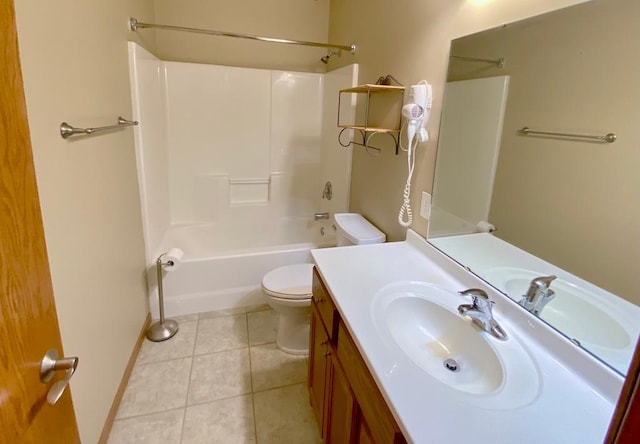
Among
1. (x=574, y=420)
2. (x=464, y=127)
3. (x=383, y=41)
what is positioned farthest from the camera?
(x=383, y=41)

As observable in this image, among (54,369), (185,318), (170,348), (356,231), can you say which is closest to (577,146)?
(356,231)

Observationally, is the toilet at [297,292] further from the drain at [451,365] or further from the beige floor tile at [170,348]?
the drain at [451,365]

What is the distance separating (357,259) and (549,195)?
0.73 metres

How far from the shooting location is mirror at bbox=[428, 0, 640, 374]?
0.84m

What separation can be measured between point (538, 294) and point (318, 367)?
36.2 inches

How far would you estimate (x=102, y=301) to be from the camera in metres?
1.52

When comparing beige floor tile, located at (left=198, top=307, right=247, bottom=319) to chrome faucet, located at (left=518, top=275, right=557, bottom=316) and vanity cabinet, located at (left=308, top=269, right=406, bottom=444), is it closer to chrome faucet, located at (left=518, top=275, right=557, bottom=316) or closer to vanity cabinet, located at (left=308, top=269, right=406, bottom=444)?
vanity cabinet, located at (left=308, top=269, right=406, bottom=444)

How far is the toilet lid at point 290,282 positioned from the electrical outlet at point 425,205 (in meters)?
0.81

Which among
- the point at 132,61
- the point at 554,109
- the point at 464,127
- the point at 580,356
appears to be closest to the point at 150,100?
the point at 132,61

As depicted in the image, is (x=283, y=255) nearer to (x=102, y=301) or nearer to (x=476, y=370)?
(x=102, y=301)

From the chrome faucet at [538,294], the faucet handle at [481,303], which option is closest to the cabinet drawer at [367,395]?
the faucet handle at [481,303]

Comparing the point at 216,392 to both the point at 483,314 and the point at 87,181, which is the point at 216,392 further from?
the point at 483,314

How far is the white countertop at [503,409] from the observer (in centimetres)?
72

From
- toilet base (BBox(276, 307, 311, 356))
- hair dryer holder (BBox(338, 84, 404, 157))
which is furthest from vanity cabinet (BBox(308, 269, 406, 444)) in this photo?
hair dryer holder (BBox(338, 84, 404, 157))
